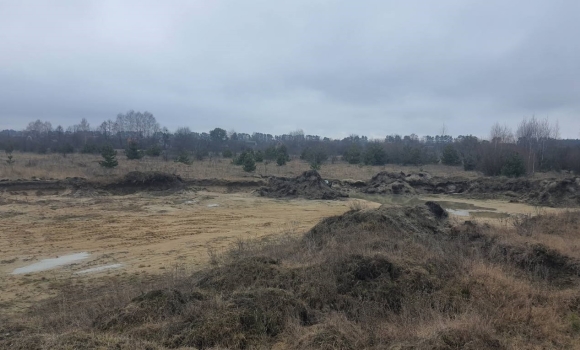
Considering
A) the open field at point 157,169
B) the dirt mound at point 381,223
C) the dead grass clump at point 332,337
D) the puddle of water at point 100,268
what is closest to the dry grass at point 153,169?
the open field at point 157,169

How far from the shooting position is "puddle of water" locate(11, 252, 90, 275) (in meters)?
11.5

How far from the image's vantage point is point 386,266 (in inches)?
308

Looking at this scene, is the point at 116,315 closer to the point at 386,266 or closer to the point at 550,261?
the point at 386,266

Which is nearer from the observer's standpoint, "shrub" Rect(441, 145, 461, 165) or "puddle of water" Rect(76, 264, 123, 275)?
"puddle of water" Rect(76, 264, 123, 275)

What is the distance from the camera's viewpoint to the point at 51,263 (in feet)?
40.1

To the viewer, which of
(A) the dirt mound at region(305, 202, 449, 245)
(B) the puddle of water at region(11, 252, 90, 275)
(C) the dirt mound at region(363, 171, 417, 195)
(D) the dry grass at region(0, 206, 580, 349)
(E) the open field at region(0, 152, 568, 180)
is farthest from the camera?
(C) the dirt mound at region(363, 171, 417, 195)

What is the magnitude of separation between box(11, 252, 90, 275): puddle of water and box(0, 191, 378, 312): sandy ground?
24 cm

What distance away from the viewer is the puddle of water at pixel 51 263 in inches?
452

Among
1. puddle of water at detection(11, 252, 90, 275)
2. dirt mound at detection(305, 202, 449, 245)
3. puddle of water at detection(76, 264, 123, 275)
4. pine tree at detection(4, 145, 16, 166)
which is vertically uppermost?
pine tree at detection(4, 145, 16, 166)

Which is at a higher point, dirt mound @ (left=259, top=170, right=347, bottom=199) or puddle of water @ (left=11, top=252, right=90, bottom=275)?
dirt mound @ (left=259, top=170, right=347, bottom=199)

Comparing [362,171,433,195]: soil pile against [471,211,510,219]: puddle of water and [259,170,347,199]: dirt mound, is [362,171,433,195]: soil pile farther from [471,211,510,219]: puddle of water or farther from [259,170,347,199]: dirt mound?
[471,211,510,219]: puddle of water

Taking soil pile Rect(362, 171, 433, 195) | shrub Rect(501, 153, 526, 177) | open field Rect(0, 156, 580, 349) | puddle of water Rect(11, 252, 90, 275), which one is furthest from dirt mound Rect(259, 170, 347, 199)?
shrub Rect(501, 153, 526, 177)

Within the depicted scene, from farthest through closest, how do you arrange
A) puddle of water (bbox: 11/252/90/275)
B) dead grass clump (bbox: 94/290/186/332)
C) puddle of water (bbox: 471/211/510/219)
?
puddle of water (bbox: 471/211/510/219)
puddle of water (bbox: 11/252/90/275)
dead grass clump (bbox: 94/290/186/332)

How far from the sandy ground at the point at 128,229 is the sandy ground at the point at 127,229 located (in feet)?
0.09
